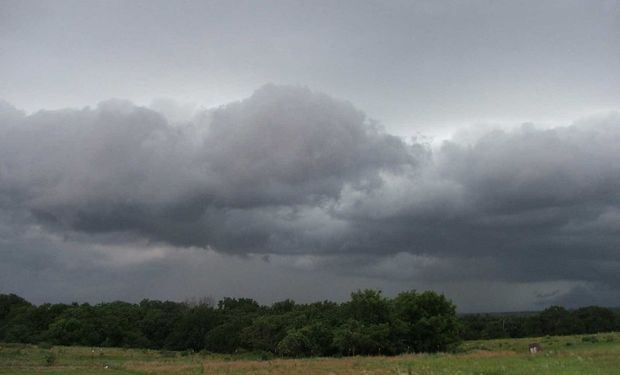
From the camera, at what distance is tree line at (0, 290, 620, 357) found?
3403 inches

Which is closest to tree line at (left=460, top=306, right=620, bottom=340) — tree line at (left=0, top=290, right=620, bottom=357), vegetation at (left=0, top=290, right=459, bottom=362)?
tree line at (left=0, top=290, right=620, bottom=357)

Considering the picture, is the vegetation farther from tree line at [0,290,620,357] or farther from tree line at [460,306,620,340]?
tree line at [460,306,620,340]

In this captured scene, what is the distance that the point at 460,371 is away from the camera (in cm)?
3797

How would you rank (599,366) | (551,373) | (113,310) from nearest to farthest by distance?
1. (551,373)
2. (599,366)
3. (113,310)

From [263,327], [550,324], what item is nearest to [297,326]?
[263,327]

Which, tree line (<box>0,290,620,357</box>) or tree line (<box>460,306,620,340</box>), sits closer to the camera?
tree line (<box>0,290,620,357</box>)

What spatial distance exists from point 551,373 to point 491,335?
11212cm

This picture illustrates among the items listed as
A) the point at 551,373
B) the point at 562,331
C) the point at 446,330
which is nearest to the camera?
the point at 551,373

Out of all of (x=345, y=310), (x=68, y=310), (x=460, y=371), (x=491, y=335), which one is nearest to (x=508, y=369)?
(x=460, y=371)

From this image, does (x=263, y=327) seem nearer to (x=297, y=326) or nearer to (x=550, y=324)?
(x=297, y=326)

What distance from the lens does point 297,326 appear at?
336ft

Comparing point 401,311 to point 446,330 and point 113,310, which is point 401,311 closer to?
point 446,330

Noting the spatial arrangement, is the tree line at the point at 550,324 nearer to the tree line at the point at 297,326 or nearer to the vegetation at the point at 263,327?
the tree line at the point at 297,326

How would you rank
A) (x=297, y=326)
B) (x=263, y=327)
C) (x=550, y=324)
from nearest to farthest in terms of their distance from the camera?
(x=297, y=326)
(x=263, y=327)
(x=550, y=324)
